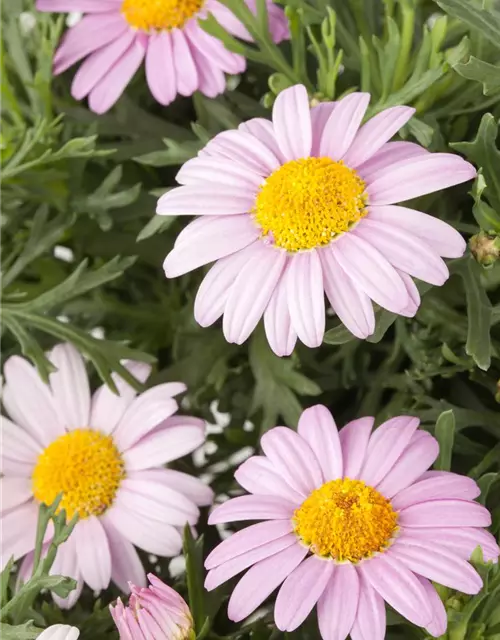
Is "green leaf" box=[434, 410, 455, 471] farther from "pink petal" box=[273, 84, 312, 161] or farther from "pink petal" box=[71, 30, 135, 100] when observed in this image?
"pink petal" box=[71, 30, 135, 100]

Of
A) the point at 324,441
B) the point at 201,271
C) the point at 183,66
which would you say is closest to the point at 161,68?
the point at 183,66

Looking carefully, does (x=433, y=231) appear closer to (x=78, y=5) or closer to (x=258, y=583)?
(x=258, y=583)

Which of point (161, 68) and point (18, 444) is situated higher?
point (161, 68)

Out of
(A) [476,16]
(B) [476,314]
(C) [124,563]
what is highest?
(A) [476,16]

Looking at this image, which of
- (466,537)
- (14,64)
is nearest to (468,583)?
(466,537)

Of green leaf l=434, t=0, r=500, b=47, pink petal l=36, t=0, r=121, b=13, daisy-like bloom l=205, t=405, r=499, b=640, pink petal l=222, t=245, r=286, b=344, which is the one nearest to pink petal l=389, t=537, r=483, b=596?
daisy-like bloom l=205, t=405, r=499, b=640
